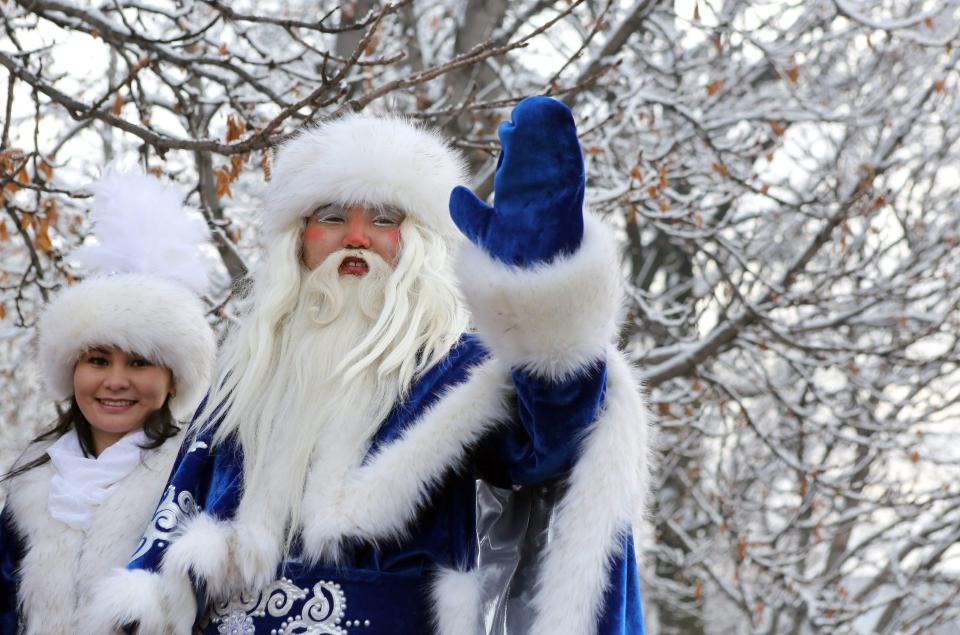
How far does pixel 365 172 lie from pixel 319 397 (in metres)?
0.54

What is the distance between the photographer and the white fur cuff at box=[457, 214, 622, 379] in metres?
2.00

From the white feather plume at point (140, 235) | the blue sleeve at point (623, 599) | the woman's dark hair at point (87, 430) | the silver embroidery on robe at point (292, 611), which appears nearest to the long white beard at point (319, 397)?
the silver embroidery on robe at point (292, 611)

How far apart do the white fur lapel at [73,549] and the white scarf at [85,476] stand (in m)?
0.03

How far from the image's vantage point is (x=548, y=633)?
6.96 feet

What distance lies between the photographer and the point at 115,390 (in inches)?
125

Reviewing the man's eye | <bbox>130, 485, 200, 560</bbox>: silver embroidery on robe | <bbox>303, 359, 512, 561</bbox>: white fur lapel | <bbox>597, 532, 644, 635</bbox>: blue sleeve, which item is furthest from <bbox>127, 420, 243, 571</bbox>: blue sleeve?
<bbox>597, 532, 644, 635</bbox>: blue sleeve

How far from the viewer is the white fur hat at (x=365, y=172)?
2658mm

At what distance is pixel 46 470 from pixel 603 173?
4076 mm

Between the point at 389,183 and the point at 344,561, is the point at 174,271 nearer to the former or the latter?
the point at 389,183

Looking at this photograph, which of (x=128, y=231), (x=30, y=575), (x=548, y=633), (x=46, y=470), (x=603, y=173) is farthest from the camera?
(x=603, y=173)

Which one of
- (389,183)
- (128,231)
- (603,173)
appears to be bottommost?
(389,183)

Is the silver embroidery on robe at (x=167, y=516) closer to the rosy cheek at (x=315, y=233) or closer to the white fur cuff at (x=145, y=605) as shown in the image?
the white fur cuff at (x=145, y=605)

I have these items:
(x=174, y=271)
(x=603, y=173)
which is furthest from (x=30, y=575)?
(x=603, y=173)

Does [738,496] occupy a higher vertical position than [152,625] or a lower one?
higher
